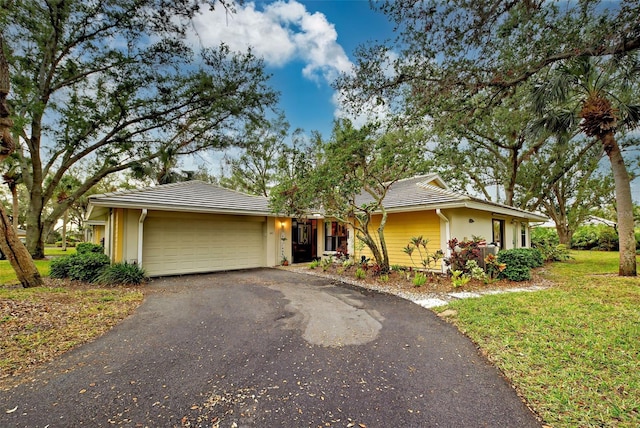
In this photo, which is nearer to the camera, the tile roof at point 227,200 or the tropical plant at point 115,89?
the tile roof at point 227,200

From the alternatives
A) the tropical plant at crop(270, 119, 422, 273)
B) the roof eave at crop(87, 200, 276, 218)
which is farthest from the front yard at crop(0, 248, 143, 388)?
the tropical plant at crop(270, 119, 422, 273)

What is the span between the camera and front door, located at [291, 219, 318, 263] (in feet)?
47.0

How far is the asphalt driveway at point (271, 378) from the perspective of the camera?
2.38 meters

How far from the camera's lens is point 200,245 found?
35.1 feet

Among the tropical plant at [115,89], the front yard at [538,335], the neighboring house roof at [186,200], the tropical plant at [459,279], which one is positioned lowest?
the front yard at [538,335]

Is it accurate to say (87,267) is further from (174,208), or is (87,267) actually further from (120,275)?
(174,208)

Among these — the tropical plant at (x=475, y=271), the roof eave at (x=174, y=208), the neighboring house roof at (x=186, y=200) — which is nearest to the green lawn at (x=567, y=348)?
the tropical plant at (x=475, y=271)

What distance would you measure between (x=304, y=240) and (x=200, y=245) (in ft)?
18.9

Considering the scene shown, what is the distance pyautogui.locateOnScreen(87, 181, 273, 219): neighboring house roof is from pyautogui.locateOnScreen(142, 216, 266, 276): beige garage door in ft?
2.37

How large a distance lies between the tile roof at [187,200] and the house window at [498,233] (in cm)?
994

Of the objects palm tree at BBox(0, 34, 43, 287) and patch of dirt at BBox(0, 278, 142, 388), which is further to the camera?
palm tree at BBox(0, 34, 43, 287)

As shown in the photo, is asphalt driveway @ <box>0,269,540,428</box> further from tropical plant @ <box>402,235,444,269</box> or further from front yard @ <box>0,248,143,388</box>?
tropical plant @ <box>402,235,444,269</box>

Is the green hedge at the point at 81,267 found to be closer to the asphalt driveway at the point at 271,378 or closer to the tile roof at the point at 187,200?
the tile roof at the point at 187,200

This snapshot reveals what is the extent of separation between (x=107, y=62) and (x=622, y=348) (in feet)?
57.7
